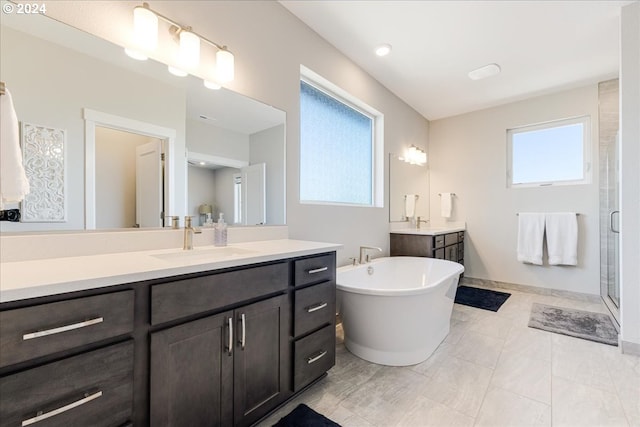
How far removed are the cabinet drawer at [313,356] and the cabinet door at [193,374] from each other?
397 millimetres

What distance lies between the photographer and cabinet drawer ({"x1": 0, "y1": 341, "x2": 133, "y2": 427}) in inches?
27.4

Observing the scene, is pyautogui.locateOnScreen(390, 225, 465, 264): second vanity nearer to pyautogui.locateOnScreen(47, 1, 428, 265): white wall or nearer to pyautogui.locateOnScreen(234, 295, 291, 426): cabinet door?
pyautogui.locateOnScreen(47, 1, 428, 265): white wall

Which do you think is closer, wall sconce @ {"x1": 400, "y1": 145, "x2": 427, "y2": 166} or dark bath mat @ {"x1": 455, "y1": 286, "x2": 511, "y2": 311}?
dark bath mat @ {"x1": 455, "y1": 286, "x2": 511, "y2": 311}

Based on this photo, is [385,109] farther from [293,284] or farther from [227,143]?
[293,284]

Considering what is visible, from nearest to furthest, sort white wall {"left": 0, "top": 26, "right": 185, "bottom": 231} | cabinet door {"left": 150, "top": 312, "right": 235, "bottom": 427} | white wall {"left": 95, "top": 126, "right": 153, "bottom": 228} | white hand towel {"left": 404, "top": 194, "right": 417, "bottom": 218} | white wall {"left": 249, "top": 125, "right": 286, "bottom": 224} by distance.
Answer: cabinet door {"left": 150, "top": 312, "right": 235, "bottom": 427}, white wall {"left": 0, "top": 26, "right": 185, "bottom": 231}, white wall {"left": 95, "top": 126, "right": 153, "bottom": 228}, white wall {"left": 249, "top": 125, "right": 286, "bottom": 224}, white hand towel {"left": 404, "top": 194, "right": 417, "bottom": 218}

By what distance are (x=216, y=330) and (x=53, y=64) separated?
1.29m

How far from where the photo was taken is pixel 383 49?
2.54 m

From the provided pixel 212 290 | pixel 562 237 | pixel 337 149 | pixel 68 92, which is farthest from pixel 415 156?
pixel 68 92

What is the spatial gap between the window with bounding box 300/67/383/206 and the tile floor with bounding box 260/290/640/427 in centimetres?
141

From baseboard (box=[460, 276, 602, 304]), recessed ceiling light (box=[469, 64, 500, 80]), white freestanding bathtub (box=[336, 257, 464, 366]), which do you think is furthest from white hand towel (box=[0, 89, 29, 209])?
baseboard (box=[460, 276, 602, 304])

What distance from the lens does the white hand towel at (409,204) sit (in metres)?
3.70

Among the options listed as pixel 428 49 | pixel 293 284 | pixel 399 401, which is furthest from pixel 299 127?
pixel 399 401

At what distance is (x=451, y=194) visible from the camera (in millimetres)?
4148

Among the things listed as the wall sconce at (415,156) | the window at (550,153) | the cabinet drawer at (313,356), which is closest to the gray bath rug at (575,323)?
the window at (550,153)
